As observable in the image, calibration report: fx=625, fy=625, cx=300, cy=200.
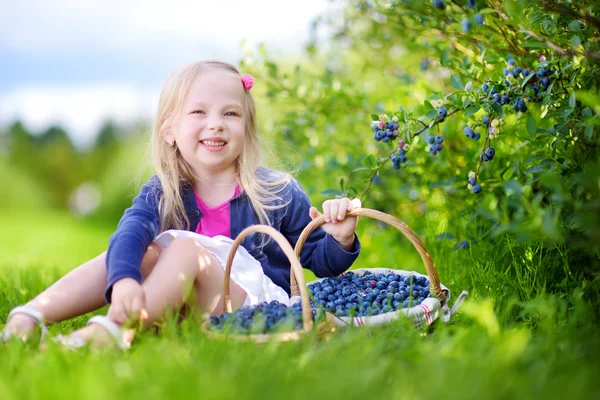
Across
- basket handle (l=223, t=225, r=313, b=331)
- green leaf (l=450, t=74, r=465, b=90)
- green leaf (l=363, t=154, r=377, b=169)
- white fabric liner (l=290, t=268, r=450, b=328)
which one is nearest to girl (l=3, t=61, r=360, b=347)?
basket handle (l=223, t=225, r=313, b=331)

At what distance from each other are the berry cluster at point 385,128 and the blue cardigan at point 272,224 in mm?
390

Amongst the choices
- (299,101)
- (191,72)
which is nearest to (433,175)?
(299,101)

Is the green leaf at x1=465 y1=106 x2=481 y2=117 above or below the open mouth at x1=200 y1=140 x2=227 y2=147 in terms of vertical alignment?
above

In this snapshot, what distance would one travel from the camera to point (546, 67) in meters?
1.90

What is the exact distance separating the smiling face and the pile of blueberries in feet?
1.95

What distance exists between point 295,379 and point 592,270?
1.21 meters

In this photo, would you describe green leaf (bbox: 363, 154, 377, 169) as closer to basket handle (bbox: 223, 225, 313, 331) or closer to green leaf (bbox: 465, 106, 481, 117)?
green leaf (bbox: 465, 106, 481, 117)

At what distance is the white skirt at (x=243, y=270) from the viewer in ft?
6.76

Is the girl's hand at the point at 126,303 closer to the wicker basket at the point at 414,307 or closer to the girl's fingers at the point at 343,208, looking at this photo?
the wicker basket at the point at 414,307

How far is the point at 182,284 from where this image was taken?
185 cm

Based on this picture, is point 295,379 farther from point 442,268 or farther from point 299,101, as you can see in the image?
point 299,101

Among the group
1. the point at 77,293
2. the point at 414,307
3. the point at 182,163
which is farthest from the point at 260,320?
the point at 182,163

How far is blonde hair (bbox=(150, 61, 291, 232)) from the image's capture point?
89.4 inches

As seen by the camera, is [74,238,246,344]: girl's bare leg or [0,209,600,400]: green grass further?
[74,238,246,344]: girl's bare leg
